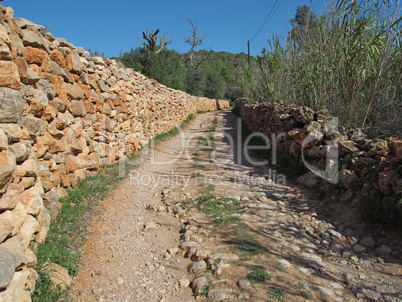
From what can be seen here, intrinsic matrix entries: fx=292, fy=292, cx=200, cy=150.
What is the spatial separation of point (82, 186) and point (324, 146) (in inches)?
158

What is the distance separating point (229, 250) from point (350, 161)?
244 cm

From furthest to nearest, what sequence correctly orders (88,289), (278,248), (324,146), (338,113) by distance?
(338,113)
(324,146)
(278,248)
(88,289)

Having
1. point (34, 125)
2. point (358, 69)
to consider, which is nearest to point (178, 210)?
point (34, 125)

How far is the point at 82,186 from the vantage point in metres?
4.57

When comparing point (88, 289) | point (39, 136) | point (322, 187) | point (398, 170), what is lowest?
point (88, 289)

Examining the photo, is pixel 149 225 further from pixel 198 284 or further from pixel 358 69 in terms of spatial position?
pixel 358 69

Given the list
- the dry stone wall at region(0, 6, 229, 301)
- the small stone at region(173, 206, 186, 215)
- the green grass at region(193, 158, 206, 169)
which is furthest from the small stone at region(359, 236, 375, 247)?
the green grass at region(193, 158, 206, 169)

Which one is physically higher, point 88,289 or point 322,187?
point 322,187

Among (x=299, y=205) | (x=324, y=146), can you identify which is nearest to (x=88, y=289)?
(x=299, y=205)

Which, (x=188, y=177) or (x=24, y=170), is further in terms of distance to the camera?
(x=188, y=177)

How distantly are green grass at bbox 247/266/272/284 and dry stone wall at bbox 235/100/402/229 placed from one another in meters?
1.71

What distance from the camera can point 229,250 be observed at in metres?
3.20

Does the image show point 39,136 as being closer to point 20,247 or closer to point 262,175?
point 20,247

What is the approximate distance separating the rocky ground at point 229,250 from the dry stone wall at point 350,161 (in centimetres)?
31
